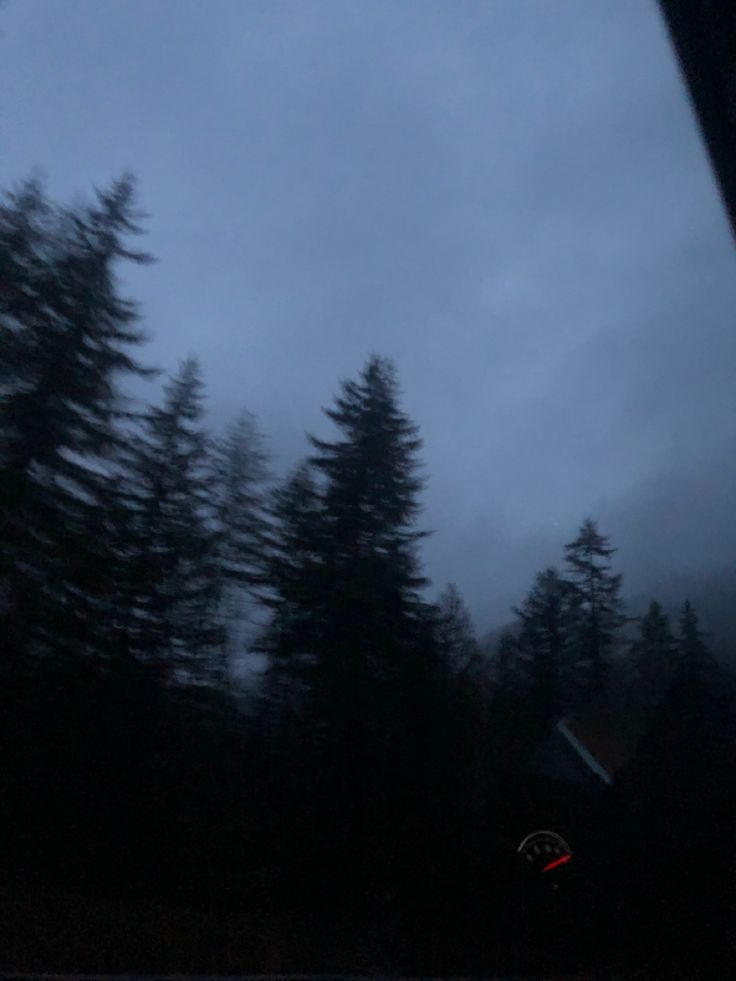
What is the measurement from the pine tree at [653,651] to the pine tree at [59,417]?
23.7 metres

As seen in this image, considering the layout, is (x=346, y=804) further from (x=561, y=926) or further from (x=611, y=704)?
(x=611, y=704)

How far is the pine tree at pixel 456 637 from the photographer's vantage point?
1107 inches

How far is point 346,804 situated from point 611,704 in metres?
17.1

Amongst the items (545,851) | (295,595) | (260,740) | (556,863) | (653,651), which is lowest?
(556,863)

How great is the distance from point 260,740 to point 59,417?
463 inches

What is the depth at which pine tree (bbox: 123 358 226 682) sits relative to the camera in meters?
22.1

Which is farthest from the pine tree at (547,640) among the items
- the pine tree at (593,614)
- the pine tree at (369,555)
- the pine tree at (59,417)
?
the pine tree at (59,417)

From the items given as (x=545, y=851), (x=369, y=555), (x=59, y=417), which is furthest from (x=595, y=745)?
(x=59, y=417)

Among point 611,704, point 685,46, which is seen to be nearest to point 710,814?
point 685,46

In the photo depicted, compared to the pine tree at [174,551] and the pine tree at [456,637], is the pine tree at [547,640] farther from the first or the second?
the pine tree at [174,551]

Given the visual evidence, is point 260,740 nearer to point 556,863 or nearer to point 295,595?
point 295,595

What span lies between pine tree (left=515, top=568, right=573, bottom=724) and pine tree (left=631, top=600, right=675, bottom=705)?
13.0ft

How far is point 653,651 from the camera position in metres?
44.1

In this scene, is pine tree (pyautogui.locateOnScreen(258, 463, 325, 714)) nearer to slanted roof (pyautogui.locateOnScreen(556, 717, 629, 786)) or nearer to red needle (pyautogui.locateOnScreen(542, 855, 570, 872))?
red needle (pyautogui.locateOnScreen(542, 855, 570, 872))
